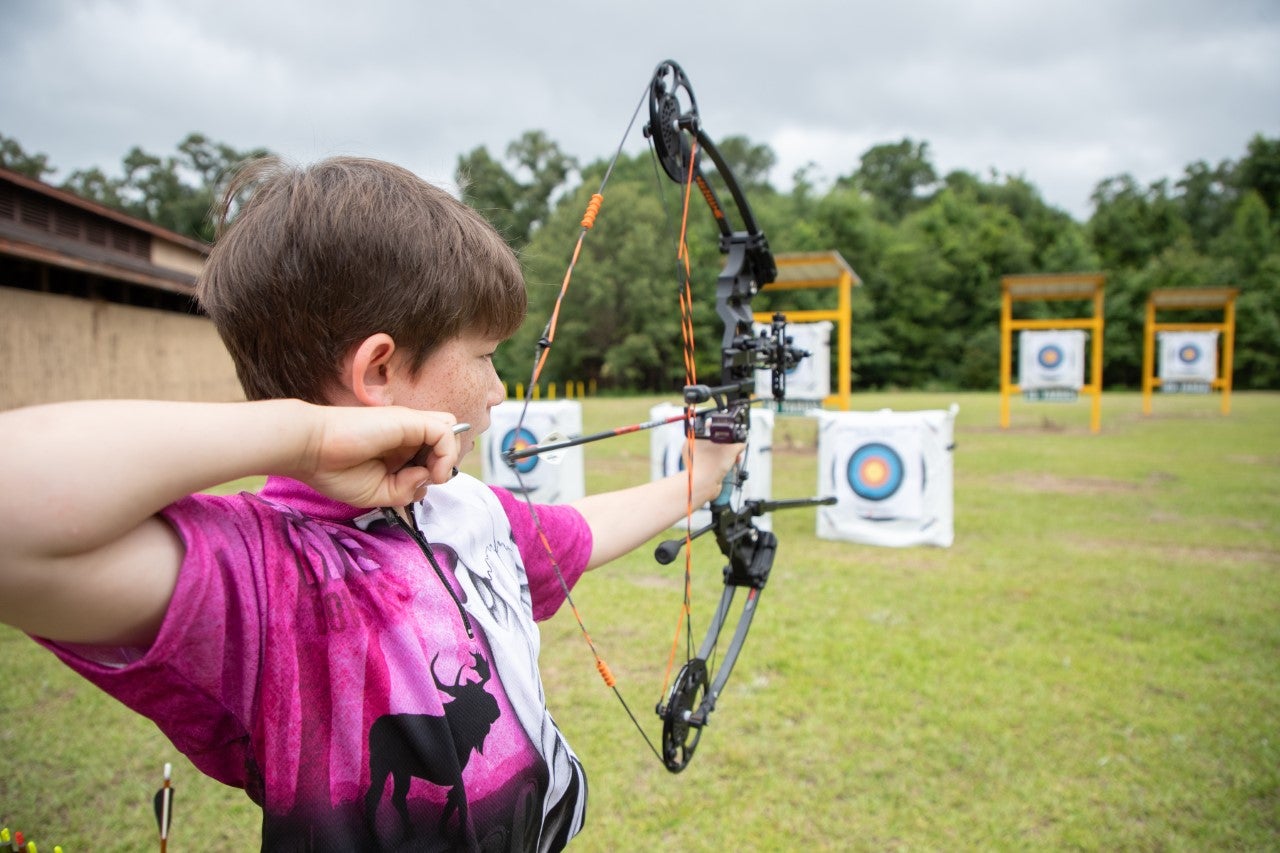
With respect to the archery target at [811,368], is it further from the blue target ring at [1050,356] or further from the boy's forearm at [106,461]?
the boy's forearm at [106,461]

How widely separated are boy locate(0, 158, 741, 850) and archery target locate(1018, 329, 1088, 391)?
40.3 feet

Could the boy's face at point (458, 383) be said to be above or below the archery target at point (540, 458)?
above

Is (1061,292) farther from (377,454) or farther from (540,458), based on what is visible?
(377,454)

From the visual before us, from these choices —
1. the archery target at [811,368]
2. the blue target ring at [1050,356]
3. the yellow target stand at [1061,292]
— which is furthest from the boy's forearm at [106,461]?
the blue target ring at [1050,356]

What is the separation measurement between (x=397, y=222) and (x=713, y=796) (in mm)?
1879

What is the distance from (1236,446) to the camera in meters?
9.05

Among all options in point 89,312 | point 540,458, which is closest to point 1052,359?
point 540,458

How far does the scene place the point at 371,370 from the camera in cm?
67

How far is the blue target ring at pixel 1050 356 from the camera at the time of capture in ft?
38.5

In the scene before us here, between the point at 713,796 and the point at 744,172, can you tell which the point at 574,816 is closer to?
the point at 713,796

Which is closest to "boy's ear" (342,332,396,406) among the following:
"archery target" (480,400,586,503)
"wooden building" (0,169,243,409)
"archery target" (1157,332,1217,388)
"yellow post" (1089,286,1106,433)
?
"archery target" (480,400,586,503)

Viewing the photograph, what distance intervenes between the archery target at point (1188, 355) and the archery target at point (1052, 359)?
4.12m

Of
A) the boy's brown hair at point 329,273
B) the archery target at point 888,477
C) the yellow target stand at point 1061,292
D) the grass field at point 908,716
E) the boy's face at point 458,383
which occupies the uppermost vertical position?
the yellow target stand at point 1061,292

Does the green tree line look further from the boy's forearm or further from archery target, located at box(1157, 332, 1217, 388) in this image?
the boy's forearm
